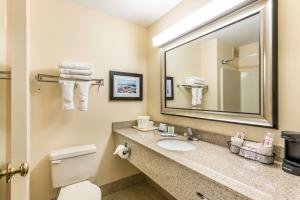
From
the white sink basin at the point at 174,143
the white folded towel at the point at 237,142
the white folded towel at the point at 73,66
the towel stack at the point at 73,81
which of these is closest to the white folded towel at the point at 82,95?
the towel stack at the point at 73,81

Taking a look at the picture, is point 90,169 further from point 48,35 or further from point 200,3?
point 200,3

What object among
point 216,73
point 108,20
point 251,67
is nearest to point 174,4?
point 108,20

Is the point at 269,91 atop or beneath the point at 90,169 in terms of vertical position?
atop

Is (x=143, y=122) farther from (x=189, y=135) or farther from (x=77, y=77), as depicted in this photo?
(x=77, y=77)

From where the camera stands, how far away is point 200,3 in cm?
153

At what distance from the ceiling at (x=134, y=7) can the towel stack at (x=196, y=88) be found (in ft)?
2.93

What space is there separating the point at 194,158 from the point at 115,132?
46.2 inches

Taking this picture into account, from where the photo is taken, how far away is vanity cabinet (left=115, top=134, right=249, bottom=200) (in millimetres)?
796

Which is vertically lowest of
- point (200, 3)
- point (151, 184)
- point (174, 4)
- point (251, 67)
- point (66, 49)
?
point (151, 184)

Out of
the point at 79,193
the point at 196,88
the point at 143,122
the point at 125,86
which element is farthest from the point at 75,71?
the point at 196,88

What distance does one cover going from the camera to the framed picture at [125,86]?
78.5 inches

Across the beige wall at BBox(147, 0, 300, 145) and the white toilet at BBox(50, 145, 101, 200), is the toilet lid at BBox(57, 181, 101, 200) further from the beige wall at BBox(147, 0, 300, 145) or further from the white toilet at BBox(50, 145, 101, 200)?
the beige wall at BBox(147, 0, 300, 145)

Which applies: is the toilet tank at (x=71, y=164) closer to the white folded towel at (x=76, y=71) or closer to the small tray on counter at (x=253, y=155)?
the white folded towel at (x=76, y=71)

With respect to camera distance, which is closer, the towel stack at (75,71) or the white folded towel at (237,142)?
the white folded towel at (237,142)
